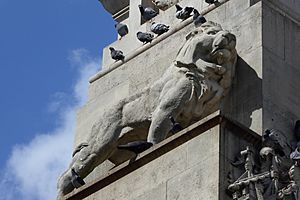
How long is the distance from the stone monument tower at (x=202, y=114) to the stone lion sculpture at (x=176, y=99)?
0.7 inches

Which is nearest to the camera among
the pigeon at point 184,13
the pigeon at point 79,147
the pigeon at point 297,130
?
the pigeon at point 297,130

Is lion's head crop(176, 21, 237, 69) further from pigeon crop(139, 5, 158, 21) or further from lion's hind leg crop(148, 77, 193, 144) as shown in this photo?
pigeon crop(139, 5, 158, 21)

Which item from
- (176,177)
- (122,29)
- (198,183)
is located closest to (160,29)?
(122,29)

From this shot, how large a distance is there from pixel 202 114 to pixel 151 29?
375cm

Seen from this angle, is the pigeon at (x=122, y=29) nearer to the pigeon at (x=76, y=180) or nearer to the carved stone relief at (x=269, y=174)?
the pigeon at (x=76, y=180)

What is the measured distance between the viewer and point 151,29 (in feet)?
99.1

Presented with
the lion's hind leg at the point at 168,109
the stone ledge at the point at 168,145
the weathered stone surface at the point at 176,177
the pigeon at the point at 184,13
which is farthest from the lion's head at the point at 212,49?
the weathered stone surface at the point at 176,177

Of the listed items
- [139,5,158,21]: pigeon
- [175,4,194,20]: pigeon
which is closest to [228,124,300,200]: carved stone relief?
[175,4,194,20]: pigeon

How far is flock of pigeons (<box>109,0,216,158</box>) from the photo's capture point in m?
26.4

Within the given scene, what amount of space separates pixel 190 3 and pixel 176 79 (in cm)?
344

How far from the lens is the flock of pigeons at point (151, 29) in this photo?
86.5 ft

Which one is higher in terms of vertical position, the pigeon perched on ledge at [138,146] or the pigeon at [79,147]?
the pigeon at [79,147]

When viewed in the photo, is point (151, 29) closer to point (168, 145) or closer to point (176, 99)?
point (176, 99)

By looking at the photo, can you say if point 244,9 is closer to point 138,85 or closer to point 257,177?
point 138,85
